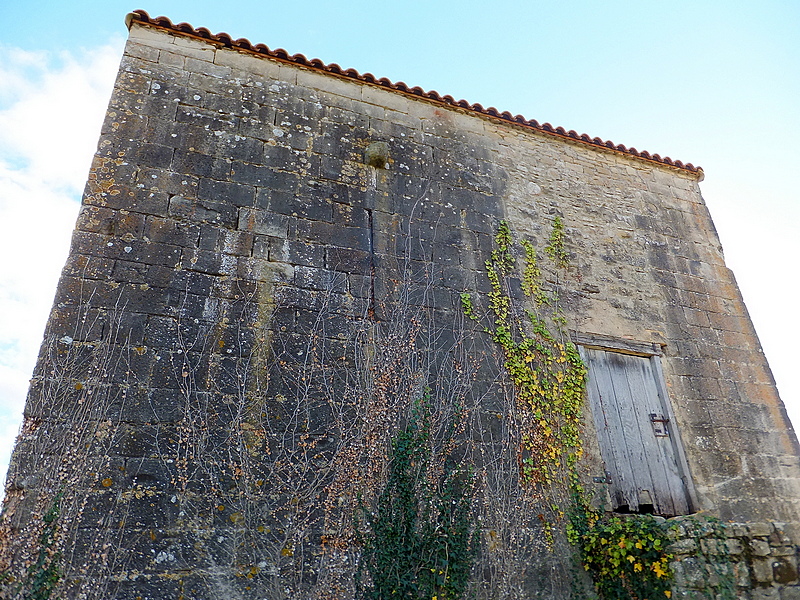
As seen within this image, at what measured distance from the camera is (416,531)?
4.14m

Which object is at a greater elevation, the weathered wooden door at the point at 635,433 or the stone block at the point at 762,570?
the weathered wooden door at the point at 635,433

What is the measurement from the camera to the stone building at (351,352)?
3.79 meters

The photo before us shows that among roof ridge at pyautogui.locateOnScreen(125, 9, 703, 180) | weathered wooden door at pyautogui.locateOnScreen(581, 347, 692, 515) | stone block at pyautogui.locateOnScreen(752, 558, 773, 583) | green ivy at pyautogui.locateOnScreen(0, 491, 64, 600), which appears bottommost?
stone block at pyautogui.locateOnScreen(752, 558, 773, 583)

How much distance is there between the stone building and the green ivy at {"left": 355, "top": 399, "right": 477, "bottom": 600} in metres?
0.03

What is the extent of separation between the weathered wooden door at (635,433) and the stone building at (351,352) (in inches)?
0.9

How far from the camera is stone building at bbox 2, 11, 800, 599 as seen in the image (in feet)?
12.4

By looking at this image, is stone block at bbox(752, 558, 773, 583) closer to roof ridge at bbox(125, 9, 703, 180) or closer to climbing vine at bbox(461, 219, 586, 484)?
climbing vine at bbox(461, 219, 586, 484)

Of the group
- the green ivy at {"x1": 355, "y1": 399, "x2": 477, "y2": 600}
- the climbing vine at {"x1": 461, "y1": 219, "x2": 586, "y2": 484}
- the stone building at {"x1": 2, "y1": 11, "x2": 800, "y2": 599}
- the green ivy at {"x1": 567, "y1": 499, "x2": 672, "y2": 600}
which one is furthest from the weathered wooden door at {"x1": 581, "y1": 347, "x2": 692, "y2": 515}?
the green ivy at {"x1": 355, "y1": 399, "x2": 477, "y2": 600}

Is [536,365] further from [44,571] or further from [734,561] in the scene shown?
[44,571]

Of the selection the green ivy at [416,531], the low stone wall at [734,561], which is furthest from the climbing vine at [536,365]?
the low stone wall at [734,561]

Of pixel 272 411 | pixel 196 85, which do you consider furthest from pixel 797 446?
pixel 196 85

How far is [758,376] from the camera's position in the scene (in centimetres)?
606

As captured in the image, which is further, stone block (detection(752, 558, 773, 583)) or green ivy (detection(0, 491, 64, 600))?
stone block (detection(752, 558, 773, 583))

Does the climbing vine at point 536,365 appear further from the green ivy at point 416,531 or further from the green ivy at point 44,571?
the green ivy at point 44,571
